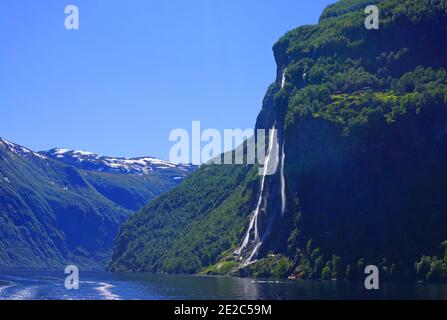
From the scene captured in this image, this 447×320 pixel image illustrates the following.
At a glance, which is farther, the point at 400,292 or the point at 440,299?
the point at 400,292
